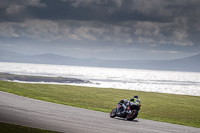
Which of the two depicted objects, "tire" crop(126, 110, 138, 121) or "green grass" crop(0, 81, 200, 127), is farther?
"green grass" crop(0, 81, 200, 127)

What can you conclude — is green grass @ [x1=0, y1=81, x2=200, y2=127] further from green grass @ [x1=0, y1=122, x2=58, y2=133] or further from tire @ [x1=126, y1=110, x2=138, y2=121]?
green grass @ [x1=0, y1=122, x2=58, y2=133]

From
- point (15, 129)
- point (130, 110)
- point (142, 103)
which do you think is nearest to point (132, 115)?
point (130, 110)

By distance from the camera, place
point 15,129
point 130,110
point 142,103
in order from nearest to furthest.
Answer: point 15,129 → point 130,110 → point 142,103

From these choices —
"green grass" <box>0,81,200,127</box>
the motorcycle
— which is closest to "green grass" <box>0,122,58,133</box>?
the motorcycle

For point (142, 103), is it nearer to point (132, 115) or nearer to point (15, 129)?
point (132, 115)

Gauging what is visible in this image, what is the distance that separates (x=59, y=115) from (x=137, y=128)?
16.2ft

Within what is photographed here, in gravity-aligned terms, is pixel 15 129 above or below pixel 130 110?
below

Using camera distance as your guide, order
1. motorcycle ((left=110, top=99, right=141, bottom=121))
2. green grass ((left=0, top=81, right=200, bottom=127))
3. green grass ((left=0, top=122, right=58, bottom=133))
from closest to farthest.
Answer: green grass ((left=0, top=122, right=58, bottom=133))
motorcycle ((left=110, top=99, right=141, bottom=121))
green grass ((left=0, top=81, right=200, bottom=127))

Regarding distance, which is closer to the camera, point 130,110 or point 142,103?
point 130,110

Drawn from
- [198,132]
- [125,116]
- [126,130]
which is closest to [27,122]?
[126,130]

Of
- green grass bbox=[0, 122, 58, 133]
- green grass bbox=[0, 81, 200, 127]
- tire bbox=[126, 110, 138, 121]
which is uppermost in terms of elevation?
green grass bbox=[0, 81, 200, 127]

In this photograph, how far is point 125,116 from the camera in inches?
687

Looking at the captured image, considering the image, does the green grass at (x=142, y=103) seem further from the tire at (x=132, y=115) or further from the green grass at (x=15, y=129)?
the green grass at (x=15, y=129)

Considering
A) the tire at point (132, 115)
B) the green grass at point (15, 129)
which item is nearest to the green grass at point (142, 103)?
the tire at point (132, 115)
